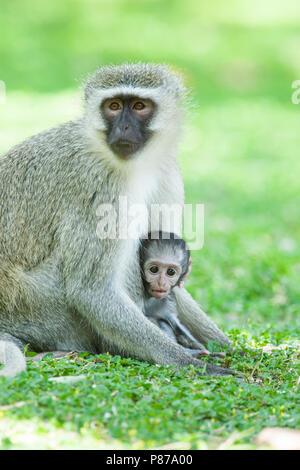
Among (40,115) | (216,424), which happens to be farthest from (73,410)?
(40,115)

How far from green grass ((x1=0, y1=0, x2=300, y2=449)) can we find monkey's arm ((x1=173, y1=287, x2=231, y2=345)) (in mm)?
167

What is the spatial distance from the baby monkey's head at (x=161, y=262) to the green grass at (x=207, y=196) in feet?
2.23

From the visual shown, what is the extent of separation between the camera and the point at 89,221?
509cm

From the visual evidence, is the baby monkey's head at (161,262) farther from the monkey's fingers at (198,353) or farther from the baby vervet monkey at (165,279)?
the monkey's fingers at (198,353)

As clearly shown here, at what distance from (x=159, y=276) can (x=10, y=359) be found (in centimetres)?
130

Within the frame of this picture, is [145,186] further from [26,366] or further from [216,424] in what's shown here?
[216,424]

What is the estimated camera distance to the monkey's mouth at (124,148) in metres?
5.04

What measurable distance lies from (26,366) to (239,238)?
5.38m

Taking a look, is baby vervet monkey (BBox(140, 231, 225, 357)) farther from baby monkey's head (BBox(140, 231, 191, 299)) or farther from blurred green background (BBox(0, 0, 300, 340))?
blurred green background (BBox(0, 0, 300, 340))

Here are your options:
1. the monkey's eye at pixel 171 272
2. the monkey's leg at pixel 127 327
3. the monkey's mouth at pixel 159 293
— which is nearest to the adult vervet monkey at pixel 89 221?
the monkey's leg at pixel 127 327

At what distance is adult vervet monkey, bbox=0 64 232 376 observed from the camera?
16.6 feet

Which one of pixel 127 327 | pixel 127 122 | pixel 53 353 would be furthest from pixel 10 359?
pixel 127 122

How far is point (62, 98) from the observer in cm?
1565

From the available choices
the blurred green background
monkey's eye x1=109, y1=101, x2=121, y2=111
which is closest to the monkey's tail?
monkey's eye x1=109, y1=101, x2=121, y2=111
